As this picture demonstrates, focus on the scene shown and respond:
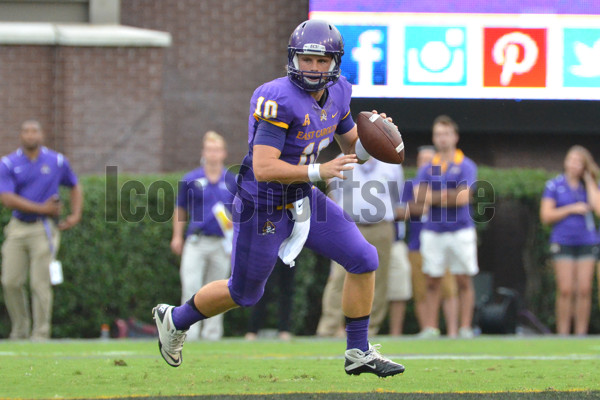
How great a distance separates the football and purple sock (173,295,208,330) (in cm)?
122

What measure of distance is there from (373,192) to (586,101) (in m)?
2.87

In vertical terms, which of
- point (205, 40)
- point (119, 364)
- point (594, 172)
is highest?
point (205, 40)

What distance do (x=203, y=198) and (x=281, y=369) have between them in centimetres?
322

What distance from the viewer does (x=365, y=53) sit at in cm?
955

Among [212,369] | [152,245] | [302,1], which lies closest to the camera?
[212,369]

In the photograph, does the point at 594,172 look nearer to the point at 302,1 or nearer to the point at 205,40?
the point at 302,1

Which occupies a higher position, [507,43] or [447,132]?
[507,43]

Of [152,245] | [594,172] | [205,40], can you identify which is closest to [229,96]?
[205,40]

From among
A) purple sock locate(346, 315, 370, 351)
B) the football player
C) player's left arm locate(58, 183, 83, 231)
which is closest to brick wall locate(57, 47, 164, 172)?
player's left arm locate(58, 183, 83, 231)

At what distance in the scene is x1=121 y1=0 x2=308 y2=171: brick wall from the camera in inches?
449

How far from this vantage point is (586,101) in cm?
1001

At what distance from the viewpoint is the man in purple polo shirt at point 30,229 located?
336 inches

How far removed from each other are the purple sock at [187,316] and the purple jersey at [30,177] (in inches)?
154

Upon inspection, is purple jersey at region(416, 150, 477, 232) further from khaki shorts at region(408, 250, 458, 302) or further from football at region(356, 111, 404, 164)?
football at region(356, 111, 404, 164)
